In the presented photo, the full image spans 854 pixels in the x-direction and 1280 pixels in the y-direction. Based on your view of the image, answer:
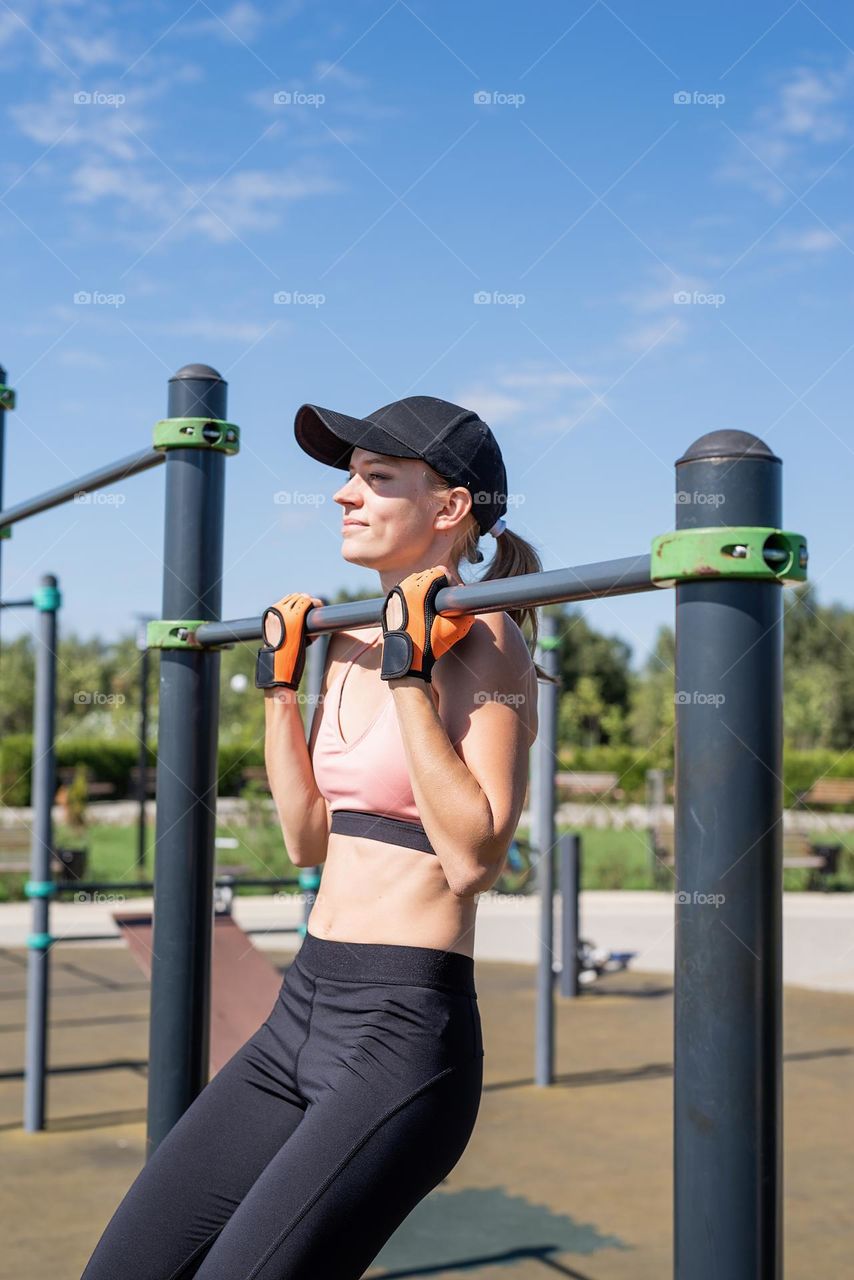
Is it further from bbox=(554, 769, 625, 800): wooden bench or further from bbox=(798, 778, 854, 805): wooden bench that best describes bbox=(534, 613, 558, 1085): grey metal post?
bbox=(554, 769, 625, 800): wooden bench

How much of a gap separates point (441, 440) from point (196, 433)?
717 millimetres

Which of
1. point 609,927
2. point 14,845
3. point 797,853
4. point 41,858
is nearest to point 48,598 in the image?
point 41,858

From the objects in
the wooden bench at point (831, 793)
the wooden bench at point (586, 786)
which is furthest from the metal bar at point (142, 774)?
the wooden bench at point (586, 786)

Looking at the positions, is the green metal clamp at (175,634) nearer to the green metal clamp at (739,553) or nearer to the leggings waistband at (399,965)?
the leggings waistband at (399,965)

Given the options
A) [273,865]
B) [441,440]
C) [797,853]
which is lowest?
[273,865]

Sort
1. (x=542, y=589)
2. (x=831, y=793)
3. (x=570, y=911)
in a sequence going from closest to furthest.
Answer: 1. (x=542, y=589)
2. (x=570, y=911)
3. (x=831, y=793)

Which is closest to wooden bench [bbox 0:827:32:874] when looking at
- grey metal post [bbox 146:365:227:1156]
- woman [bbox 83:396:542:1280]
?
grey metal post [bbox 146:365:227:1156]

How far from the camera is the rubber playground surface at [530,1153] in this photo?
386 cm

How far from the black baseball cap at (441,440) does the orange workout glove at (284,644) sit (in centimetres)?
25

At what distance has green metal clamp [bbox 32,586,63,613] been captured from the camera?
201 inches

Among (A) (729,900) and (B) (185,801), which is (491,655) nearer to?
(A) (729,900)

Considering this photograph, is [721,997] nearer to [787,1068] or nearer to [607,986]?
[787,1068]

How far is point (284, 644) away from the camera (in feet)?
6.39

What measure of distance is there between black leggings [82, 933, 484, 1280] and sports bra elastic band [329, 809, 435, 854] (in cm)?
13
